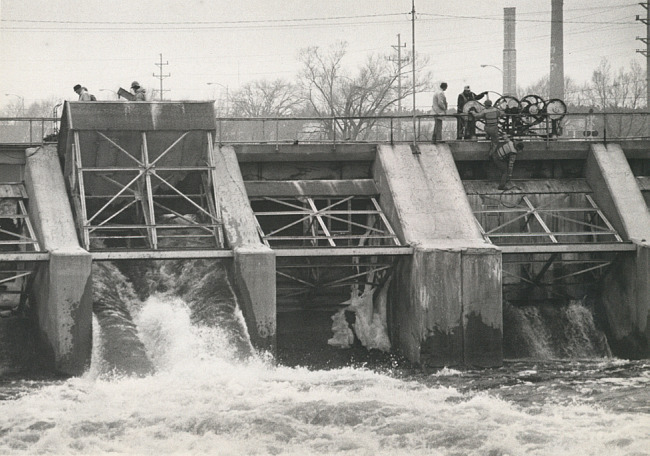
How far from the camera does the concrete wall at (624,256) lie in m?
22.2

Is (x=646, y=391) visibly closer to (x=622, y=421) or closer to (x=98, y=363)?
(x=622, y=421)

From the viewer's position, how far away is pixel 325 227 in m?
22.4

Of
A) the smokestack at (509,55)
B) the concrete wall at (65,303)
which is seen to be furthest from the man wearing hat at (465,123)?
the smokestack at (509,55)

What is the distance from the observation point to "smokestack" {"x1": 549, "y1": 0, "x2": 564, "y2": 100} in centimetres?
6131

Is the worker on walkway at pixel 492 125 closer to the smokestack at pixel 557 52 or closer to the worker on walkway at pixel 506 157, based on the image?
the worker on walkway at pixel 506 157

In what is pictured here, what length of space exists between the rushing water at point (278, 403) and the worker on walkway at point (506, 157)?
15.8 ft

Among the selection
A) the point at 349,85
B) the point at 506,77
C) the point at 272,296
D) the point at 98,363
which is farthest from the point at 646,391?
the point at 506,77

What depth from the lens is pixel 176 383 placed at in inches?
704

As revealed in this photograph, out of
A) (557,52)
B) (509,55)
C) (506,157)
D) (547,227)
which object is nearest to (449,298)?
(506,157)

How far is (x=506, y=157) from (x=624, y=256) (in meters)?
3.49

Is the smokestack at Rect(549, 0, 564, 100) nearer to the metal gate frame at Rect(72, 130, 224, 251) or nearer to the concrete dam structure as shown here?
the concrete dam structure

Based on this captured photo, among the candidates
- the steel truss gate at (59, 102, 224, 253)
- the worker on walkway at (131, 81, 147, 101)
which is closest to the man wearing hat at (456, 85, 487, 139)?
the steel truss gate at (59, 102, 224, 253)

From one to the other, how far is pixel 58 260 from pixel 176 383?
3.18 metres

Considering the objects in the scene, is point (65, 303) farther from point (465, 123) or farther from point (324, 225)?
point (465, 123)
